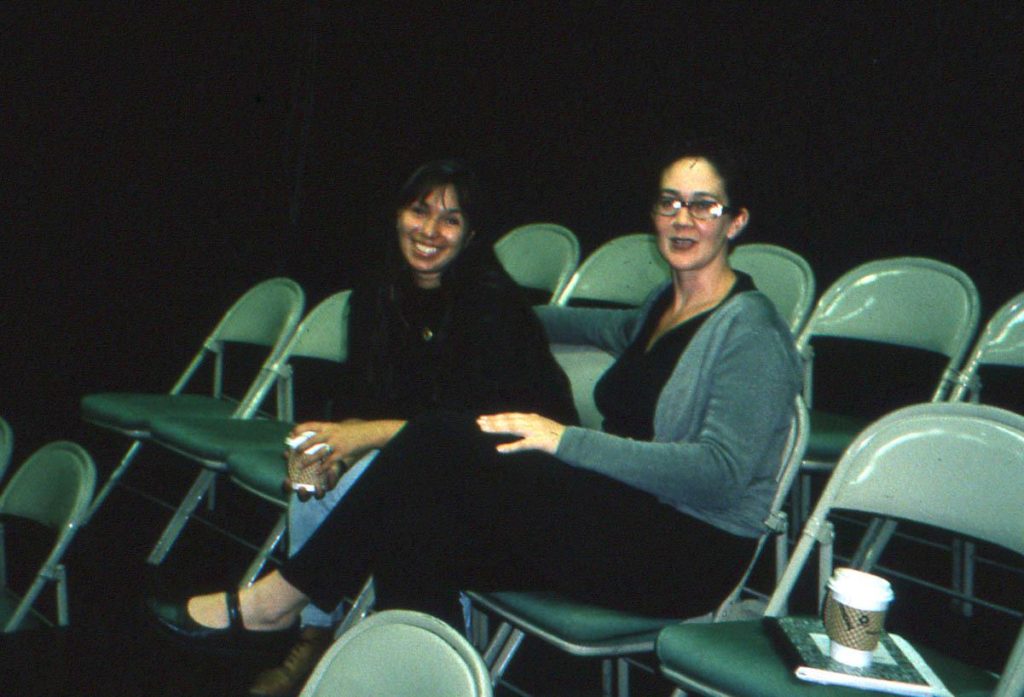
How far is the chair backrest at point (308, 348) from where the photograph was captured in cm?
324

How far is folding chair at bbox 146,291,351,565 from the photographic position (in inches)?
109

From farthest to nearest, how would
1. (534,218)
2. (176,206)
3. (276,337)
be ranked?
(176,206) → (534,218) → (276,337)

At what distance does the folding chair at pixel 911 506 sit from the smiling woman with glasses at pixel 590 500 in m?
0.13

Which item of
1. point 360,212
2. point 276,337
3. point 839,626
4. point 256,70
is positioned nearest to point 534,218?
point 360,212

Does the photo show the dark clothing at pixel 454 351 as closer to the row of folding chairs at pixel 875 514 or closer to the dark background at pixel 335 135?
the row of folding chairs at pixel 875 514

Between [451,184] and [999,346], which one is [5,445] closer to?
[451,184]

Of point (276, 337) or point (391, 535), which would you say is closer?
point (391, 535)

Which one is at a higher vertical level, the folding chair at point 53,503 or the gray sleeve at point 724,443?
the gray sleeve at point 724,443

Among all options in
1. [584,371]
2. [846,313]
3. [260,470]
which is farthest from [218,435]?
[846,313]

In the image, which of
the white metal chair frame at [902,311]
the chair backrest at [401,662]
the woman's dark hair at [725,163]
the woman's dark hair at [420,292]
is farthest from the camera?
the white metal chair frame at [902,311]

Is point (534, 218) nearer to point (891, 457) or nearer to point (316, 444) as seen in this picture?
point (316, 444)

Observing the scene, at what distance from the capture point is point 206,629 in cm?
196

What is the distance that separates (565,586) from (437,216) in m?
1.00

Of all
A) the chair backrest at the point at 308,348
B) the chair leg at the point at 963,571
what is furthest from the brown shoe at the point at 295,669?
the chair leg at the point at 963,571
